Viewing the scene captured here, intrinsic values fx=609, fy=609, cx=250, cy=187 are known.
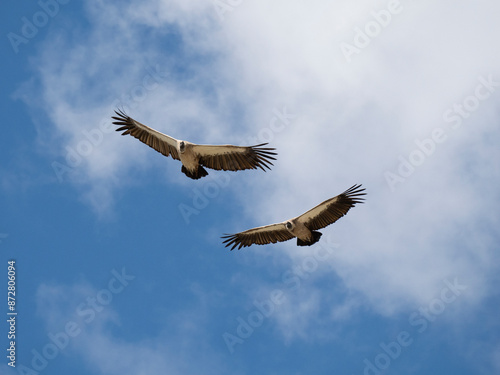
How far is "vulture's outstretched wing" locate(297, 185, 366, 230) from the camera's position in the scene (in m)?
18.6

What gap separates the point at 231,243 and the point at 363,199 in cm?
460

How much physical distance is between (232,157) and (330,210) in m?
3.44

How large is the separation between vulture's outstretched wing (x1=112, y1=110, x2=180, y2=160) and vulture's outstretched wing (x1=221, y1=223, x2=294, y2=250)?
3281 millimetres

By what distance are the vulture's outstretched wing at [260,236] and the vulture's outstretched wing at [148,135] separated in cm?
328

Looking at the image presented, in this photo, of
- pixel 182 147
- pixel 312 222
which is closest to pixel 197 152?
pixel 182 147

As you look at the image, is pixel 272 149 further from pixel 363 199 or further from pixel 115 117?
pixel 115 117

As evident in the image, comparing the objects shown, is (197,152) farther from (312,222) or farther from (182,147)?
(312,222)

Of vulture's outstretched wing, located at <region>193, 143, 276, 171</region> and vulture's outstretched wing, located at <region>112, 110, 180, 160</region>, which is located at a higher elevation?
vulture's outstretched wing, located at <region>112, 110, 180, 160</region>

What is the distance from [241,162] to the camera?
1870cm

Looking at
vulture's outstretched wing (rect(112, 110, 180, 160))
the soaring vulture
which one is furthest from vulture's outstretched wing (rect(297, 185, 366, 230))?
vulture's outstretched wing (rect(112, 110, 180, 160))

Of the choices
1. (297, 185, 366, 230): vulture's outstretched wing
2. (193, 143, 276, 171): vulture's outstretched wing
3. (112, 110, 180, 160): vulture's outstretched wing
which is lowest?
(297, 185, 366, 230): vulture's outstretched wing

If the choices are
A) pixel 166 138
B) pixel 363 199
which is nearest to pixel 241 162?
pixel 166 138

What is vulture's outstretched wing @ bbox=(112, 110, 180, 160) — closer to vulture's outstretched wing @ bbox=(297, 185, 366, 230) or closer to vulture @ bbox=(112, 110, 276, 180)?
vulture @ bbox=(112, 110, 276, 180)

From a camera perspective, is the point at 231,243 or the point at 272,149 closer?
the point at 272,149
